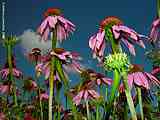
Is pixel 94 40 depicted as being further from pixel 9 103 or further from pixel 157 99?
pixel 9 103


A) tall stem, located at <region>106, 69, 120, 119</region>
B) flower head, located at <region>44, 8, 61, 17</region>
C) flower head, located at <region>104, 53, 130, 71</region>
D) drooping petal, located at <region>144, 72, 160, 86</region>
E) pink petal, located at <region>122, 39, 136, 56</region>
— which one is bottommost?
tall stem, located at <region>106, 69, 120, 119</region>

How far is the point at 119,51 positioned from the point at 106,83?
2951mm

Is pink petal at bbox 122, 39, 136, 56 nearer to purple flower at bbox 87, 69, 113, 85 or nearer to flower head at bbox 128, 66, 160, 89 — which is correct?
flower head at bbox 128, 66, 160, 89

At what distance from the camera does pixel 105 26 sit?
409 centimetres

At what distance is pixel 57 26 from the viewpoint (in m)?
5.91

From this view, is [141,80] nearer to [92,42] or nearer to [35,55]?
[92,42]

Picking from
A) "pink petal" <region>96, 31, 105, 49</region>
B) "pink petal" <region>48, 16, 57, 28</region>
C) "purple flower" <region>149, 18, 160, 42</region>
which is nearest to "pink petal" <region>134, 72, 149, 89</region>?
"purple flower" <region>149, 18, 160, 42</region>

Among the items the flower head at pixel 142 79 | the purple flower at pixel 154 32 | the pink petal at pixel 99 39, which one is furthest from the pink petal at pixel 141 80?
the pink petal at pixel 99 39

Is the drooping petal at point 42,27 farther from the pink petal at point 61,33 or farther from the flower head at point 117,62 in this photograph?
the flower head at point 117,62

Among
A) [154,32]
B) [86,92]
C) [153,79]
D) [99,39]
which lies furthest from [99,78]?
[99,39]

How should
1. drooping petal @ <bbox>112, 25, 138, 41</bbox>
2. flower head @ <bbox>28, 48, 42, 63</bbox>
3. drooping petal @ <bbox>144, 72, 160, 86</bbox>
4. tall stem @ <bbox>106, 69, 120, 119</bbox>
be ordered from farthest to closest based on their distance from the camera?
flower head @ <bbox>28, 48, 42, 63</bbox> → drooping petal @ <bbox>144, 72, 160, 86</bbox> → drooping petal @ <bbox>112, 25, 138, 41</bbox> → tall stem @ <bbox>106, 69, 120, 119</bbox>

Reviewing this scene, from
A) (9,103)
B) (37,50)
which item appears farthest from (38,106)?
(37,50)

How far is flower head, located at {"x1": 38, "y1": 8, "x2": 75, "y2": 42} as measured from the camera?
19.1 ft

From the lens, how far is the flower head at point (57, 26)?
5.82 metres
